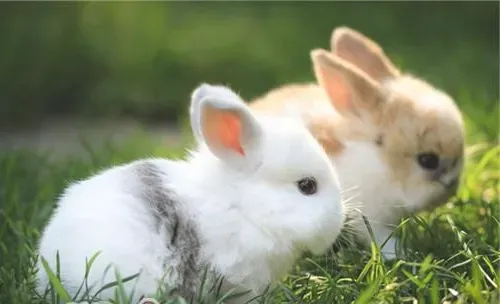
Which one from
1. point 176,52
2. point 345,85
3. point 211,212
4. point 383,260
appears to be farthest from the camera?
point 176,52

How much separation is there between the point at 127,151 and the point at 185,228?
6.53ft

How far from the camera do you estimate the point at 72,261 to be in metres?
2.87

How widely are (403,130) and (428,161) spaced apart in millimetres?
164

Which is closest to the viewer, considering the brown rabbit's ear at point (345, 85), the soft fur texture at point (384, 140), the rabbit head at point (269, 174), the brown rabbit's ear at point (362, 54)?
the rabbit head at point (269, 174)

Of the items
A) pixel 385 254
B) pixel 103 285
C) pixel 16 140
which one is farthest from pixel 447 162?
pixel 16 140

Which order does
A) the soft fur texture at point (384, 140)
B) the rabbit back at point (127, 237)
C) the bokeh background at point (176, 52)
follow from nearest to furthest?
the rabbit back at point (127, 237) → the soft fur texture at point (384, 140) → the bokeh background at point (176, 52)

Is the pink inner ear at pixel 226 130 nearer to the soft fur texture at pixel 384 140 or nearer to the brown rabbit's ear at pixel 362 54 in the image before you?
the soft fur texture at pixel 384 140

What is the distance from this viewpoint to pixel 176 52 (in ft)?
22.7

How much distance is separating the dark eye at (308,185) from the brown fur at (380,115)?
32.5 inches

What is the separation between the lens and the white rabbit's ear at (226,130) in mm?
3014

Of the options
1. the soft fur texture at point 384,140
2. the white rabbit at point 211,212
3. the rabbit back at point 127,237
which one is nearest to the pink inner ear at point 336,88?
the soft fur texture at point 384,140

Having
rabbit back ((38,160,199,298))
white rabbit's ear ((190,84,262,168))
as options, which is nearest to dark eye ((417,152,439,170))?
white rabbit's ear ((190,84,262,168))

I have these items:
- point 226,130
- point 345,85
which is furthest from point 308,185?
point 345,85

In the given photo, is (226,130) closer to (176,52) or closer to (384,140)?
(384,140)
